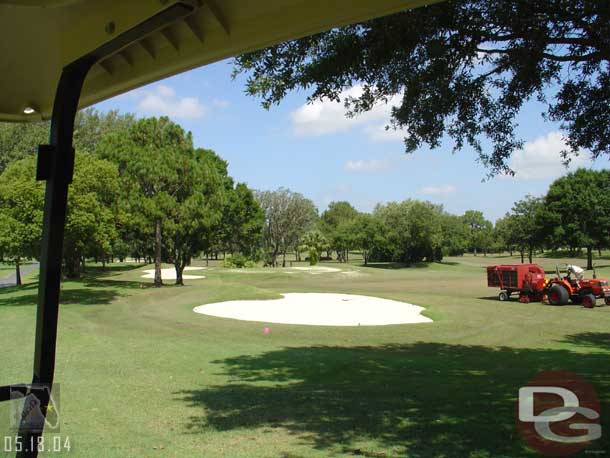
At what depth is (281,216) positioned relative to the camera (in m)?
67.1

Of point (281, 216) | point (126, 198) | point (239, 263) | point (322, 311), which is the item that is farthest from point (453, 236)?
point (322, 311)

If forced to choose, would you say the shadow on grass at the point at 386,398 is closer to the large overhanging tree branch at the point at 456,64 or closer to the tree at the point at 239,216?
the large overhanging tree branch at the point at 456,64

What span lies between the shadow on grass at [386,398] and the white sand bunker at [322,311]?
719 centimetres

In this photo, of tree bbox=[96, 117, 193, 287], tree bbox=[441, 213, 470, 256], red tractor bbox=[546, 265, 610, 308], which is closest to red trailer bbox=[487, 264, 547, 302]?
red tractor bbox=[546, 265, 610, 308]

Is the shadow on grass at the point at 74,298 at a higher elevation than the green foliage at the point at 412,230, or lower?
lower

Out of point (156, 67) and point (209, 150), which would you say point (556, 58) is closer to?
point (156, 67)

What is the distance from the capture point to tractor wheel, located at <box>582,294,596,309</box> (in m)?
21.4

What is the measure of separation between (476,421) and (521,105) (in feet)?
16.3

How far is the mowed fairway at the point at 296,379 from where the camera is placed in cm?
541

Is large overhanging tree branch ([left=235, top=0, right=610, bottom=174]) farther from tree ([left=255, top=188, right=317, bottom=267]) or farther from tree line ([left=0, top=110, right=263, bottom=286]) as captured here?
tree ([left=255, top=188, right=317, bottom=267])

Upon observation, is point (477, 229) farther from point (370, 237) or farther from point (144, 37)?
point (144, 37)

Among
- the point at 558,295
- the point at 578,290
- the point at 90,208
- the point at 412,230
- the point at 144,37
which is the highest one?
the point at 412,230

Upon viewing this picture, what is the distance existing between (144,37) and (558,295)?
23632 mm

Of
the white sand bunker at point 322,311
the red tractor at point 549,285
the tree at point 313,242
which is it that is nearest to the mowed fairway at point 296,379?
the white sand bunker at point 322,311
